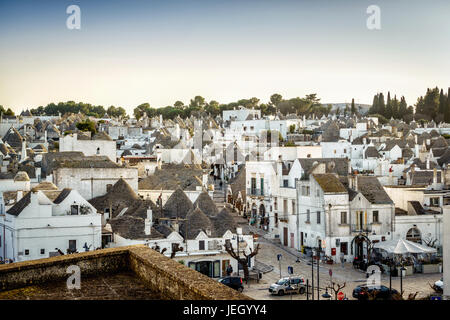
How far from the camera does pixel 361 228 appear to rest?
33.6 metres

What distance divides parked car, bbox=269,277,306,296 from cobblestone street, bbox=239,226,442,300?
243 mm

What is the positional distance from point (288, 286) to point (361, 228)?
32.5 ft

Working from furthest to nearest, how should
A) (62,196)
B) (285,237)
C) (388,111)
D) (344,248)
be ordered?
(388,111) < (285,237) < (344,248) < (62,196)

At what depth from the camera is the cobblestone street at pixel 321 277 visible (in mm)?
25719

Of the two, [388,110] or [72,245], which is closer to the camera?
[72,245]

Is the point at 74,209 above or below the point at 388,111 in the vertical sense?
below

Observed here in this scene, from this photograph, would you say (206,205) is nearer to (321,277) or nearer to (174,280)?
(321,277)

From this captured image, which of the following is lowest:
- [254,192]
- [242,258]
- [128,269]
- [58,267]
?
[242,258]

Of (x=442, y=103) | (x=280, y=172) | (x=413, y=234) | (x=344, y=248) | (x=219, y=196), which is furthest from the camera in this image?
(x=442, y=103)

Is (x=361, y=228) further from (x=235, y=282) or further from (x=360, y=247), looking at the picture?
(x=235, y=282)

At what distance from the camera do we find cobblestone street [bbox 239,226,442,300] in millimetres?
25719

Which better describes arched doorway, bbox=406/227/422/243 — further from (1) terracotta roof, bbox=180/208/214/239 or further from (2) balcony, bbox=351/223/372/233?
(1) terracotta roof, bbox=180/208/214/239

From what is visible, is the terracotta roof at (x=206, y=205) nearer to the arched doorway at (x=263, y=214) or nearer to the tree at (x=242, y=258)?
the tree at (x=242, y=258)

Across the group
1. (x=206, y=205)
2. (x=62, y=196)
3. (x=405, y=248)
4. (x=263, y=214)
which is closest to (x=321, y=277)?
(x=405, y=248)
